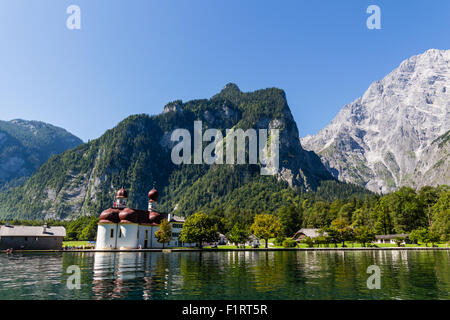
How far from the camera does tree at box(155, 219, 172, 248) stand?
102875 millimetres

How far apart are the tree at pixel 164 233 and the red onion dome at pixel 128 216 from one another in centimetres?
826

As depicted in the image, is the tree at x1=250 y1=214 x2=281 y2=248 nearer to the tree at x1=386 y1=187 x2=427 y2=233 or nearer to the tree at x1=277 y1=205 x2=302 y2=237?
the tree at x1=386 y1=187 x2=427 y2=233

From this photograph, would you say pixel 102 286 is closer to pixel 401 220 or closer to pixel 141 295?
pixel 141 295

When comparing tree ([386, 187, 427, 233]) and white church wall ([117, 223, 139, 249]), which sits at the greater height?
tree ([386, 187, 427, 233])

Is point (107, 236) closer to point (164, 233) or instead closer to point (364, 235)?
point (164, 233)

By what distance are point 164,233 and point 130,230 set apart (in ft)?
36.6

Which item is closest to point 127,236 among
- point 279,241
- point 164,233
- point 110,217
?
point 110,217

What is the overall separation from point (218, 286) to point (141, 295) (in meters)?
6.78

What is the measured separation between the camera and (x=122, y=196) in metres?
119

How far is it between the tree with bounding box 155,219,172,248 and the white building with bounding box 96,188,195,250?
5595mm

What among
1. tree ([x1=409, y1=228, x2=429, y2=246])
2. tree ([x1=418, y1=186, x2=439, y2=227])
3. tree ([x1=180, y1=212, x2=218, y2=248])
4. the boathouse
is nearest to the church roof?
the boathouse

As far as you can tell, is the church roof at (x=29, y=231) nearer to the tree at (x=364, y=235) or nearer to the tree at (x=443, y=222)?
the tree at (x=364, y=235)

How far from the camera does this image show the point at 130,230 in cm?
10356

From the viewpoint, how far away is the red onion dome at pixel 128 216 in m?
105
